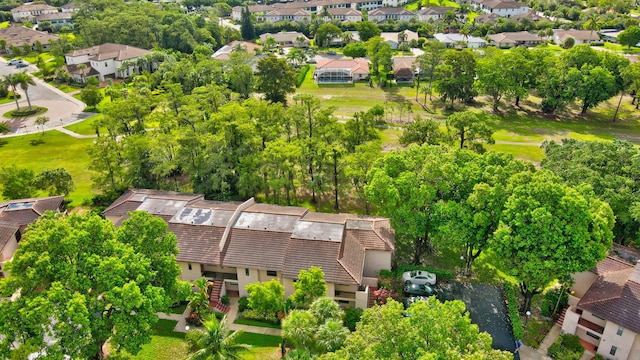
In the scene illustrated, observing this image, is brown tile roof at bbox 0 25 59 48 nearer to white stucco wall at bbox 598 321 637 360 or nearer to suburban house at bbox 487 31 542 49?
suburban house at bbox 487 31 542 49

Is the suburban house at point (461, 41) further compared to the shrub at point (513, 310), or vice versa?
the suburban house at point (461, 41)

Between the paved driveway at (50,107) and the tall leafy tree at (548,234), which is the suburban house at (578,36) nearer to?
the tall leafy tree at (548,234)

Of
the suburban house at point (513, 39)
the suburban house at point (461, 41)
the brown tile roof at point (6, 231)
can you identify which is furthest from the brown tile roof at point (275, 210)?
the suburban house at point (513, 39)

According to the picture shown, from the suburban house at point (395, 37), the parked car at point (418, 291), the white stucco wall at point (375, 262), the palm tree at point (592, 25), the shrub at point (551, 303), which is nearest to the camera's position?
the shrub at point (551, 303)

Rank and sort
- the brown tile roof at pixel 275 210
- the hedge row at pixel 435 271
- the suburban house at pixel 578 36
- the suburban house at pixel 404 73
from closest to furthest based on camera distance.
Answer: the hedge row at pixel 435 271, the brown tile roof at pixel 275 210, the suburban house at pixel 404 73, the suburban house at pixel 578 36

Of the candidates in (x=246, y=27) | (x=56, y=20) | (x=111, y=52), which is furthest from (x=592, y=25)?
(x=56, y=20)

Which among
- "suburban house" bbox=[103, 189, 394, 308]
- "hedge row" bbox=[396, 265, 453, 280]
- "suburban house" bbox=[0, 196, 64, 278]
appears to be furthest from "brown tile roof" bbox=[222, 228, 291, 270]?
"suburban house" bbox=[0, 196, 64, 278]

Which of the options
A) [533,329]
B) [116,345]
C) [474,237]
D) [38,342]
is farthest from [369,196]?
→ [38,342]

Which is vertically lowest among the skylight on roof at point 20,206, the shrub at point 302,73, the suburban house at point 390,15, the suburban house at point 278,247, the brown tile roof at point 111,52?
the shrub at point 302,73
